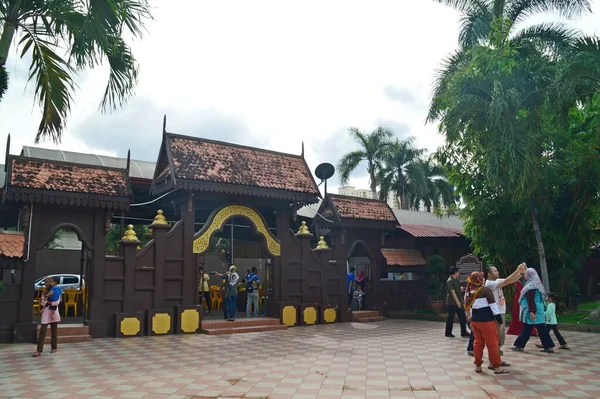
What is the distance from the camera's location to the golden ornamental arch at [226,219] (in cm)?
1377

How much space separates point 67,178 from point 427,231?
1378cm

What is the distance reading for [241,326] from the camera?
530 inches

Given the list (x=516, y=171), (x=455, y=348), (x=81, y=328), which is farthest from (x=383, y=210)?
(x=81, y=328)

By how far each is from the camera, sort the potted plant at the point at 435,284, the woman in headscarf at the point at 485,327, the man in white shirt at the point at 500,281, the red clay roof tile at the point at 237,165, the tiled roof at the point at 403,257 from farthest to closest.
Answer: the tiled roof at the point at 403,257 → the potted plant at the point at 435,284 → the red clay roof tile at the point at 237,165 → the man in white shirt at the point at 500,281 → the woman in headscarf at the point at 485,327

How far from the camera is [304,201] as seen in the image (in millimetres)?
15398

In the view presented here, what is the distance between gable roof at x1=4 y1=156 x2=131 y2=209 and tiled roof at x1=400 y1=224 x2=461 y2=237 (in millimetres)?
11350

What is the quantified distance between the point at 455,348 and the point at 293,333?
4.47 metres

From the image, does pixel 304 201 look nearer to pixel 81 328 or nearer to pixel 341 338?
pixel 341 338

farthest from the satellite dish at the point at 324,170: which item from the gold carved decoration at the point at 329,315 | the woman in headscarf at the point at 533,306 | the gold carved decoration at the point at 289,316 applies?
the woman in headscarf at the point at 533,306

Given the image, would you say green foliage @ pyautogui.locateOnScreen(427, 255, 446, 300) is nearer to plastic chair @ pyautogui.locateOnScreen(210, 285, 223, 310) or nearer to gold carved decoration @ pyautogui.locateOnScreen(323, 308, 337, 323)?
gold carved decoration @ pyautogui.locateOnScreen(323, 308, 337, 323)

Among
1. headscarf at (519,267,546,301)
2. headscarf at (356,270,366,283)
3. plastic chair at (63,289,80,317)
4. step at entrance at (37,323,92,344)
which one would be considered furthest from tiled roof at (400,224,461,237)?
step at entrance at (37,323,92,344)

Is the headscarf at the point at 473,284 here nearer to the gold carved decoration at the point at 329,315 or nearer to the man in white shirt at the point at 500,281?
the man in white shirt at the point at 500,281

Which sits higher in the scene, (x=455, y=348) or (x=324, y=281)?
(x=324, y=281)

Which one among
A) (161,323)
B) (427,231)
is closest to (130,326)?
(161,323)
